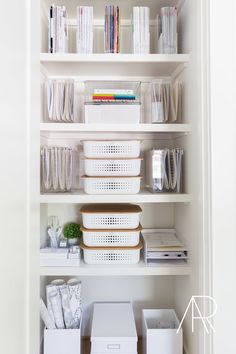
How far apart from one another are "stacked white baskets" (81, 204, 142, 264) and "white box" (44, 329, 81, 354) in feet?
0.99

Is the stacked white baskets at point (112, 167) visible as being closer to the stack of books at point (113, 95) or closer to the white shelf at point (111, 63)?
the stack of books at point (113, 95)

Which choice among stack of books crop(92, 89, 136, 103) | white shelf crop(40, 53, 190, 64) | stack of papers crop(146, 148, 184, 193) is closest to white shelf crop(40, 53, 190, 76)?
white shelf crop(40, 53, 190, 64)

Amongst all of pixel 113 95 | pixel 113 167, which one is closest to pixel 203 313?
pixel 113 167

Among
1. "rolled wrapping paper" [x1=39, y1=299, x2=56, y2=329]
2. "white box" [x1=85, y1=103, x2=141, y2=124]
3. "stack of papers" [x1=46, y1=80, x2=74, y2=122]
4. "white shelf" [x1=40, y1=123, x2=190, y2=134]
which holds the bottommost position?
"rolled wrapping paper" [x1=39, y1=299, x2=56, y2=329]

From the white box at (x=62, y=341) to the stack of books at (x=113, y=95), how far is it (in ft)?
3.18

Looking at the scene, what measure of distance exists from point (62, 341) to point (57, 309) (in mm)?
125

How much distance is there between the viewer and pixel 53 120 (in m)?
1.27

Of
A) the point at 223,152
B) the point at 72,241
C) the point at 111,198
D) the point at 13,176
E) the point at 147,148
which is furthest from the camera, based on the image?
the point at 147,148

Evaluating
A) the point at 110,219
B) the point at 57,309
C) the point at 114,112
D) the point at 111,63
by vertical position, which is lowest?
the point at 57,309

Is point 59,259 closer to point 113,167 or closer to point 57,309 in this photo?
point 57,309

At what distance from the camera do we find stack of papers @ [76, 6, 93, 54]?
1233 millimetres

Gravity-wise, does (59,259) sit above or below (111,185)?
below

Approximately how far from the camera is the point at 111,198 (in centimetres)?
117

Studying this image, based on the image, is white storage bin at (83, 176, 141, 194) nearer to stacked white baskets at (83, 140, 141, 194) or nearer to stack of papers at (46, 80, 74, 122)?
stacked white baskets at (83, 140, 141, 194)
